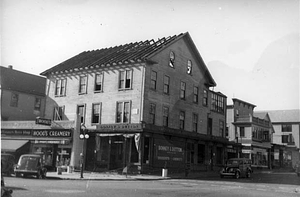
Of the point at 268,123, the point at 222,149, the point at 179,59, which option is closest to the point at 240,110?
the point at 268,123

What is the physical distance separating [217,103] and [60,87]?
1918 centimetres

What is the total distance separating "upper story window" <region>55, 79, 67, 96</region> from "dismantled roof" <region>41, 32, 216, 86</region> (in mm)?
987

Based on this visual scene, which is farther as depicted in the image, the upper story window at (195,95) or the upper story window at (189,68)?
the upper story window at (195,95)

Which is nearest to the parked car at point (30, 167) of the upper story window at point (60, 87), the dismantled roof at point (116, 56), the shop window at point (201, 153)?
the dismantled roof at point (116, 56)

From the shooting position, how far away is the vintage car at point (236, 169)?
94.2 ft

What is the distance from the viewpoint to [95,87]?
3212 cm

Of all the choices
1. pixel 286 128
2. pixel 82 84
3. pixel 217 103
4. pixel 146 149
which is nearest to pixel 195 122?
pixel 217 103

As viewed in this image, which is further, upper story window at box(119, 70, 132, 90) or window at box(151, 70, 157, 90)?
window at box(151, 70, 157, 90)

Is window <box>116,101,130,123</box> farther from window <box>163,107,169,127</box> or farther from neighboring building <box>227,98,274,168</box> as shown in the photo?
neighboring building <box>227,98,274,168</box>

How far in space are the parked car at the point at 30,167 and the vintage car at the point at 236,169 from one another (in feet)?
51.0

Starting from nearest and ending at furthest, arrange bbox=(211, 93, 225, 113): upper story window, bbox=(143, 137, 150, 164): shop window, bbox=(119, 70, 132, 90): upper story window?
1. bbox=(143, 137, 150, 164): shop window
2. bbox=(119, 70, 132, 90): upper story window
3. bbox=(211, 93, 225, 113): upper story window

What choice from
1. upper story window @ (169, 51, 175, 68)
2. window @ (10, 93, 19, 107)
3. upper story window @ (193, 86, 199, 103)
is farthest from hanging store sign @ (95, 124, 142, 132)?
upper story window @ (193, 86, 199, 103)

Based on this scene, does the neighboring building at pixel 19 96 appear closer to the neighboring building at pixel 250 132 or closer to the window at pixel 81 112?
the window at pixel 81 112

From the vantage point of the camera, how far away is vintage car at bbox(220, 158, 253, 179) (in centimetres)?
2870
